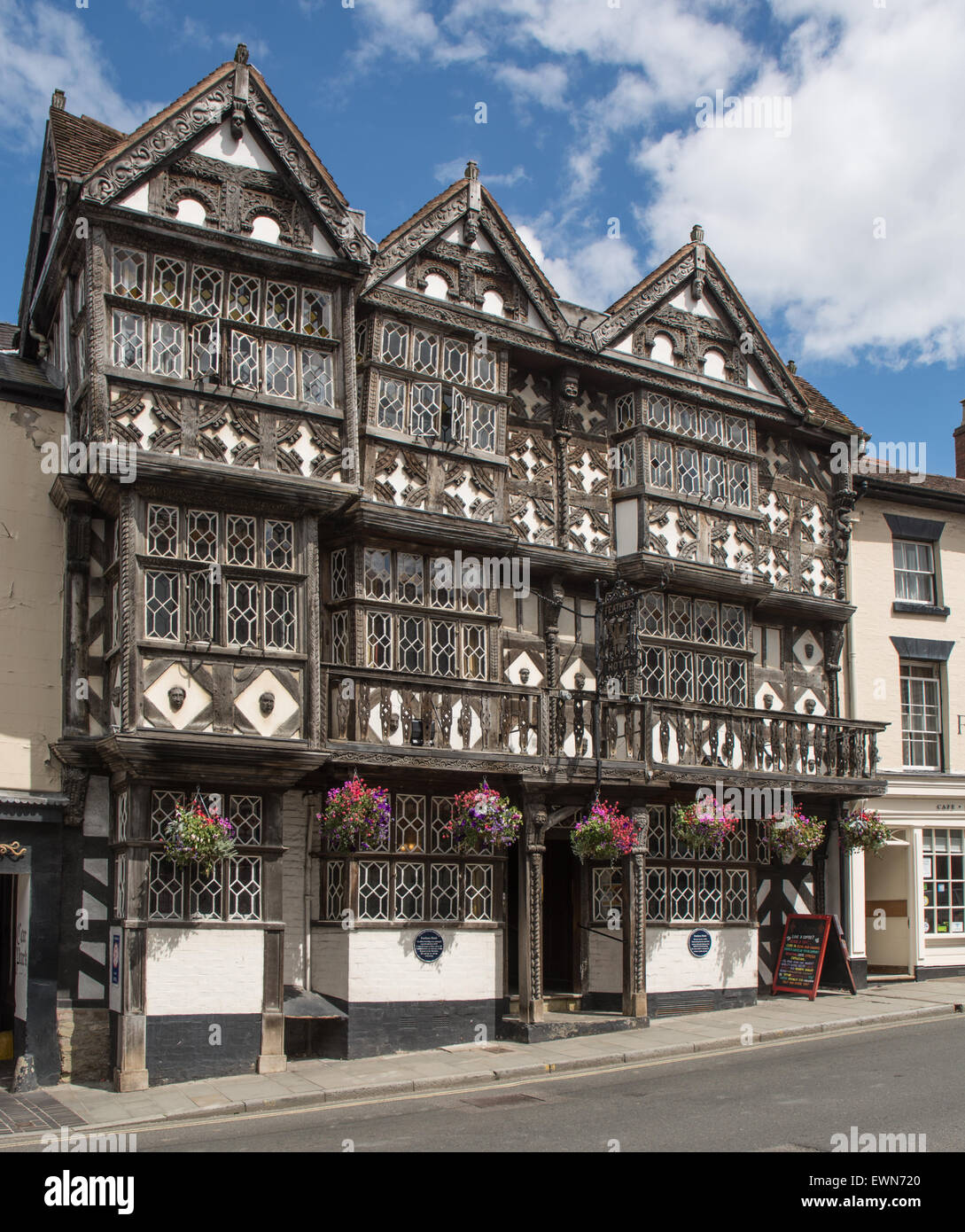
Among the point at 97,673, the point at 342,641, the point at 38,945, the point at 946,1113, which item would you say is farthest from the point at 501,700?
the point at 946,1113

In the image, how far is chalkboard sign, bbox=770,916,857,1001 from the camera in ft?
65.8

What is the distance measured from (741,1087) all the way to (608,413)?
10.6 metres

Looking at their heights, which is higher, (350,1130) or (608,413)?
(608,413)

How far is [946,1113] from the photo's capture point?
36.9 feet

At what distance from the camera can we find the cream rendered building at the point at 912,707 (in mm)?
22766

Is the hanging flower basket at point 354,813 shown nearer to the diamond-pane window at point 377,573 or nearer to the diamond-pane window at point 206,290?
the diamond-pane window at point 377,573

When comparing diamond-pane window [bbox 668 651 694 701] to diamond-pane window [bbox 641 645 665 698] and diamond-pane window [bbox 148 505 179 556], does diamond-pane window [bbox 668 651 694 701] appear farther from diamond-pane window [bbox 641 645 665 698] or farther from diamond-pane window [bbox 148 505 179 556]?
diamond-pane window [bbox 148 505 179 556]

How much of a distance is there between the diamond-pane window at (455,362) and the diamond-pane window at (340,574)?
2.96m

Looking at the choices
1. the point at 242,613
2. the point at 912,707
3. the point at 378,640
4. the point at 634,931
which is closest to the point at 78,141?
the point at 242,613

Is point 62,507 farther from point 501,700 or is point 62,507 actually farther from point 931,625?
point 931,625

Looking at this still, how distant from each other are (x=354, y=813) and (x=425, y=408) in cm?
571

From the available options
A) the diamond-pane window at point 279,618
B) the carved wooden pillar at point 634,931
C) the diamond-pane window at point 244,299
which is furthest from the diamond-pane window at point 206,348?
the carved wooden pillar at point 634,931

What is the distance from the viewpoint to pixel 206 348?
15.7 m
